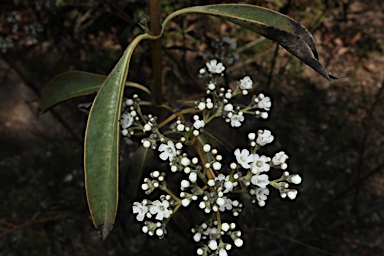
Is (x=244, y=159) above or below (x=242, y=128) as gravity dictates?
above

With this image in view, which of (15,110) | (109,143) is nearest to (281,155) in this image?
(109,143)

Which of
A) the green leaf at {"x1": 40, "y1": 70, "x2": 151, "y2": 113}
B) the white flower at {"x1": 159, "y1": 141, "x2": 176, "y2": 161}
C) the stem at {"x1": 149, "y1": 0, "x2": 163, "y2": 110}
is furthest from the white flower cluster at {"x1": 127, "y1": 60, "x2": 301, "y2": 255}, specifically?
the green leaf at {"x1": 40, "y1": 70, "x2": 151, "y2": 113}

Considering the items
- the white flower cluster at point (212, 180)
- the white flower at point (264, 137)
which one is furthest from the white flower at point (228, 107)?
the white flower at point (264, 137)

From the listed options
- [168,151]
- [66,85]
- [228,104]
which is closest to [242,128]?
[66,85]

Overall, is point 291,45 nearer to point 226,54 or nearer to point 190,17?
point 226,54

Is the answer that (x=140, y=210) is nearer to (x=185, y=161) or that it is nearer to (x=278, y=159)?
(x=185, y=161)
